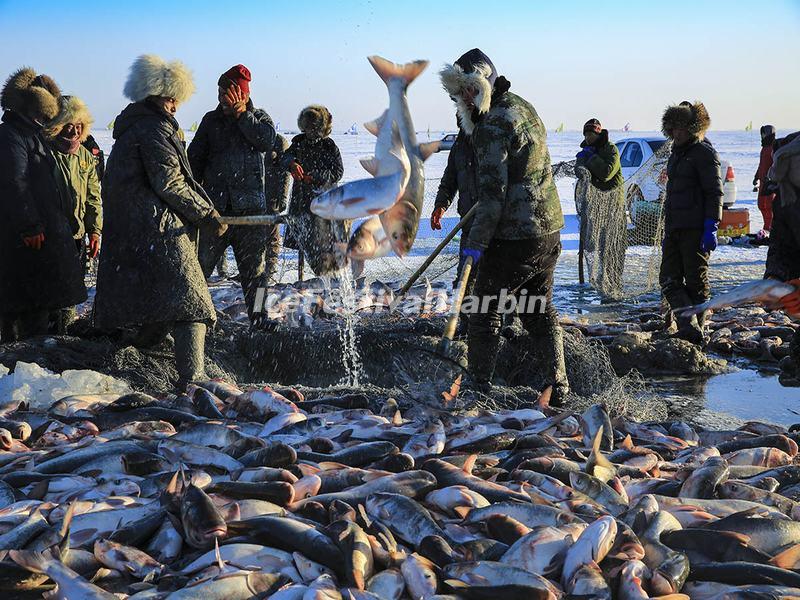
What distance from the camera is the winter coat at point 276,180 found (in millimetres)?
10070

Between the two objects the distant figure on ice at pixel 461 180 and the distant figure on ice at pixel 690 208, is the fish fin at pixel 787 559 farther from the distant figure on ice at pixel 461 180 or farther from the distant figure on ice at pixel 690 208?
the distant figure on ice at pixel 690 208

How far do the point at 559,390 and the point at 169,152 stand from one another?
309 centimetres

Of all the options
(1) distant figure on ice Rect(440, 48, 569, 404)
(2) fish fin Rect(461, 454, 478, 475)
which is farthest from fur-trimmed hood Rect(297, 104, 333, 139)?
(2) fish fin Rect(461, 454, 478, 475)

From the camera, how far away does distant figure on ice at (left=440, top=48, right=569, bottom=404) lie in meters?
5.81

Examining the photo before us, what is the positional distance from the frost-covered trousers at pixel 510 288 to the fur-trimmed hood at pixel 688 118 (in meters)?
3.05

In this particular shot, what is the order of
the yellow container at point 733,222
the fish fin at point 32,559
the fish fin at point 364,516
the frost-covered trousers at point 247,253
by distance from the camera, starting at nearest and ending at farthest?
the fish fin at point 32,559, the fish fin at point 364,516, the frost-covered trousers at point 247,253, the yellow container at point 733,222

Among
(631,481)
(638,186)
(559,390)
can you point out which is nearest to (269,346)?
(559,390)

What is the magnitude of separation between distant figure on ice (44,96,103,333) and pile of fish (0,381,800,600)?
2939mm

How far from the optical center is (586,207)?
37.0 ft

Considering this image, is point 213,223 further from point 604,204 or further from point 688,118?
point 604,204

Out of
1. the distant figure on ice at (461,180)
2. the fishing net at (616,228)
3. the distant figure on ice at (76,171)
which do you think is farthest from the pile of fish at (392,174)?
the fishing net at (616,228)

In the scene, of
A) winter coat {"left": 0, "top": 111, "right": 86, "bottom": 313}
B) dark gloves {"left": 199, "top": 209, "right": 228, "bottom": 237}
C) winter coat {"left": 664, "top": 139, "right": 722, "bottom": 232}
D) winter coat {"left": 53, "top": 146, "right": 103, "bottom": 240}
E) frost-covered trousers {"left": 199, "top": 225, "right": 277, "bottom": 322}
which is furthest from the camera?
winter coat {"left": 664, "top": 139, "right": 722, "bottom": 232}

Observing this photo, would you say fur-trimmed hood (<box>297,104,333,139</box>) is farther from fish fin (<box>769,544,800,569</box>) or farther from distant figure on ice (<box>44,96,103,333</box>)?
fish fin (<box>769,544,800,569</box>)

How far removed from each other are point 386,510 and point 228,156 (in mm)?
5212
